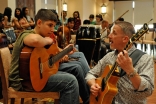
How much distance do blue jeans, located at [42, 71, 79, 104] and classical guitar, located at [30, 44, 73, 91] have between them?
6cm

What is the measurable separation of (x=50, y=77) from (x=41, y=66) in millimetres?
154

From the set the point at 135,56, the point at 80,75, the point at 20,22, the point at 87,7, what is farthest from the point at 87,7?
the point at 135,56

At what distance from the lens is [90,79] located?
2.06 m

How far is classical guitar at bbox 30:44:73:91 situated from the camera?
208cm

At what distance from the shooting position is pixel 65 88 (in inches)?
86.6

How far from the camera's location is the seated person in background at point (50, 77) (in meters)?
2.13

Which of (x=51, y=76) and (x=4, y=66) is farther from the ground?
(x=4, y=66)

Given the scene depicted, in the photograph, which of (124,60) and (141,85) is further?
(141,85)

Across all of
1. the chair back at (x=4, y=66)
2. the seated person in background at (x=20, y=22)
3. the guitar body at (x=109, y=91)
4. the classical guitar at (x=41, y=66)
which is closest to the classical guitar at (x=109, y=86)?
the guitar body at (x=109, y=91)

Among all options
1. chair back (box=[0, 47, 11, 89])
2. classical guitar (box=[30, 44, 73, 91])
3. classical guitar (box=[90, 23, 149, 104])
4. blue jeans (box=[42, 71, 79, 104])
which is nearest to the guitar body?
classical guitar (box=[90, 23, 149, 104])

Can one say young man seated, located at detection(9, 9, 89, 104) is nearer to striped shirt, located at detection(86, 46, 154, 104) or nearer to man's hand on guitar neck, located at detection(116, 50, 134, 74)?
striped shirt, located at detection(86, 46, 154, 104)

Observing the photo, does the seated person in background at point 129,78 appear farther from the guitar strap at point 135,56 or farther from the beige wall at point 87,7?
the beige wall at point 87,7

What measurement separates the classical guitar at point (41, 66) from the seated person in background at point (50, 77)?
0.05 meters

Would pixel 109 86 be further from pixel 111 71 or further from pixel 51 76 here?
pixel 51 76
